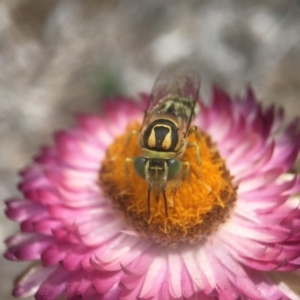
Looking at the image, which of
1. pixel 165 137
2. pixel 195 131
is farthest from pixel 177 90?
pixel 165 137

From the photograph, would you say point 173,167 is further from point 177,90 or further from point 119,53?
point 119,53

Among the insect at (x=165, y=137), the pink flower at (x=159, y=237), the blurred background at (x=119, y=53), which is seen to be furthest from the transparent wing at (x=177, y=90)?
the blurred background at (x=119, y=53)

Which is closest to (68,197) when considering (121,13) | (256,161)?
(256,161)

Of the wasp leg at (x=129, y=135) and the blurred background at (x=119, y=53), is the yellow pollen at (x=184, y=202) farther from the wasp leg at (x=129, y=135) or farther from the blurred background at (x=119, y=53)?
the blurred background at (x=119, y=53)

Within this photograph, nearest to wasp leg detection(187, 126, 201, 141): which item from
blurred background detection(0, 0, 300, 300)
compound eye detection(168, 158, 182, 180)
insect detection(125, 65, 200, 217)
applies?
insect detection(125, 65, 200, 217)

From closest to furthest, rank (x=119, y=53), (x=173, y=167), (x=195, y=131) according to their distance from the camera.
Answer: (x=173, y=167) → (x=195, y=131) → (x=119, y=53)

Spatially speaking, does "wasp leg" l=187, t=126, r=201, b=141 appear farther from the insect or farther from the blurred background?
the blurred background
